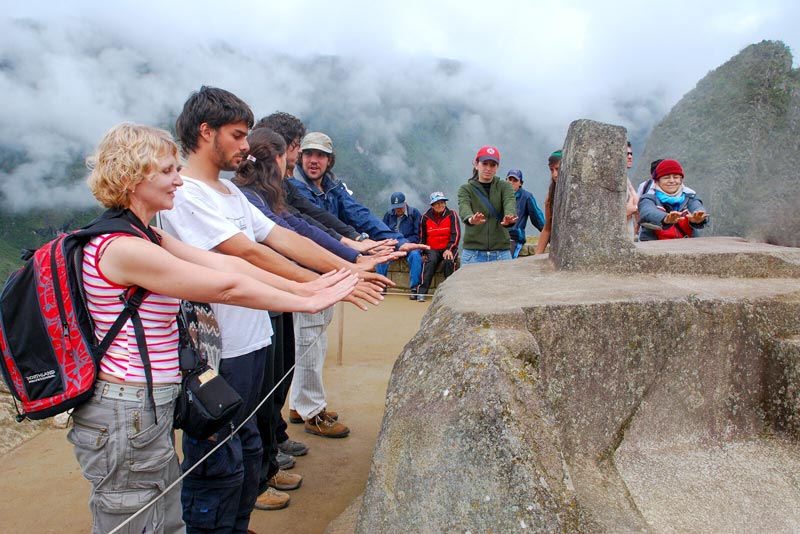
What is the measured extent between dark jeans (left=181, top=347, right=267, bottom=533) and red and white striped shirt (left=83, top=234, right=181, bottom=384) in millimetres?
479

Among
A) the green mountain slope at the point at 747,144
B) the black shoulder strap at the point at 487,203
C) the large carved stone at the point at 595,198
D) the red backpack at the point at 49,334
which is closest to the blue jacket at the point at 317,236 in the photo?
the large carved stone at the point at 595,198

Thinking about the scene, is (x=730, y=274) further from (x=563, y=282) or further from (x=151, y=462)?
(x=151, y=462)

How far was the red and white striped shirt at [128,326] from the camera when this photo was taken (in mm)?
1681

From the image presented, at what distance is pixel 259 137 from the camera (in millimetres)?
2951

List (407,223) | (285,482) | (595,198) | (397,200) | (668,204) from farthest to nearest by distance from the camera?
(407,223)
(397,200)
(668,204)
(285,482)
(595,198)

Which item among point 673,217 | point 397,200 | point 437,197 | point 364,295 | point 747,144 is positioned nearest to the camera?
point 364,295

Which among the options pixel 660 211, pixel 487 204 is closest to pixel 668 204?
pixel 660 211

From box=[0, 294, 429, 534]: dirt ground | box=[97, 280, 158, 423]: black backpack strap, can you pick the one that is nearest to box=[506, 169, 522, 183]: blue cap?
box=[0, 294, 429, 534]: dirt ground

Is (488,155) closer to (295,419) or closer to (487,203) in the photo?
(487,203)

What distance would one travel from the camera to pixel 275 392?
295 cm

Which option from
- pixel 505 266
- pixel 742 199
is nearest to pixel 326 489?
pixel 505 266

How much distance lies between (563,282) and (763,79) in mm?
4211

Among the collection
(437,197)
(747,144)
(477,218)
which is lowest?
(477,218)

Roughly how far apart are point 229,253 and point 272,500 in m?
1.52
